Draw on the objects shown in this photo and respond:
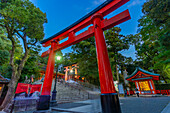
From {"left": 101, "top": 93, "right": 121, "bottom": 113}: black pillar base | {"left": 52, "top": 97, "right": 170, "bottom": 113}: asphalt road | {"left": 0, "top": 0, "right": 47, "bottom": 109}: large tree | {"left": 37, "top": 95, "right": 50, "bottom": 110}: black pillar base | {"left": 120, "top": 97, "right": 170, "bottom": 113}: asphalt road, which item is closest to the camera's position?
{"left": 101, "top": 93, "right": 121, "bottom": 113}: black pillar base

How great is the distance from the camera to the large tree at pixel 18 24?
24.1ft

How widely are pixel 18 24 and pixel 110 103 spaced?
434 inches

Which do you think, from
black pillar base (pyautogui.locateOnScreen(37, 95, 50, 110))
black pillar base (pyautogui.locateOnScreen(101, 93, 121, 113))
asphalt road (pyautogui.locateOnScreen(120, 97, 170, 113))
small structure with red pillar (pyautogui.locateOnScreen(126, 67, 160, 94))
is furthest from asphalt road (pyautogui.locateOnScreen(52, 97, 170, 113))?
small structure with red pillar (pyautogui.locateOnScreen(126, 67, 160, 94))

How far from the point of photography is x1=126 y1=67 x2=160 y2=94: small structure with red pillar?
12859mm

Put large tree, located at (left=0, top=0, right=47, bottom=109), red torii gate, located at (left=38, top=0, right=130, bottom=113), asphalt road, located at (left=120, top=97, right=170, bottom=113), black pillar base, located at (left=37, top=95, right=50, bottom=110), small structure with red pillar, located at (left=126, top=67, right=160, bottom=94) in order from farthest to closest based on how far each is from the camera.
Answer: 1. small structure with red pillar, located at (left=126, top=67, right=160, bottom=94)
2. large tree, located at (left=0, top=0, right=47, bottom=109)
3. black pillar base, located at (left=37, top=95, right=50, bottom=110)
4. asphalt road, located at (left=120, top=97, right=170, bottom=113)
5. red torii gate, located at (left=38, top=0, right=130, bottom=113)

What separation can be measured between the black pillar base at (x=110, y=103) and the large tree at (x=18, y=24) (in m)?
9.19

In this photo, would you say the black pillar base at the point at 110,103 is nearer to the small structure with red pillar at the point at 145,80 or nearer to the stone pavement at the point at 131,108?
the stone pavement at the point at 131,108

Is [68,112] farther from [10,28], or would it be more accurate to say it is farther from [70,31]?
[10,28]

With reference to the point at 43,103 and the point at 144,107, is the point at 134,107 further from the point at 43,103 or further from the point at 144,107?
the point at 43,103

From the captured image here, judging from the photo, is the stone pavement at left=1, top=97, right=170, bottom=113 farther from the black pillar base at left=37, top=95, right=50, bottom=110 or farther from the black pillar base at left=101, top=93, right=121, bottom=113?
the black pillar base at left=101, top=93, right=121, bottom=113

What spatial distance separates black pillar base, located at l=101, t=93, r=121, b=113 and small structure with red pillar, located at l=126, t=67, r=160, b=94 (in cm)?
1421

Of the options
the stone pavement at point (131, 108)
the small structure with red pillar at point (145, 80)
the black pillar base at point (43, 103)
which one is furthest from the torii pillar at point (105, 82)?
the small structure with red pillar at point (145, 80)

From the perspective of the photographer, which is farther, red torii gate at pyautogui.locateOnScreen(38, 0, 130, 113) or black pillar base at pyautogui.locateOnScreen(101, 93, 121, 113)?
red torii gate at pyautogui.locateOnScreen(38, 0, 130, 113)

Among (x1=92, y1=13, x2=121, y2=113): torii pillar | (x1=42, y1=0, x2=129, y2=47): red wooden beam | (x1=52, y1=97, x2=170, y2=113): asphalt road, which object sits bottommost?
(x1=52, y1=97, x2=170, y2=113): asphalt road
